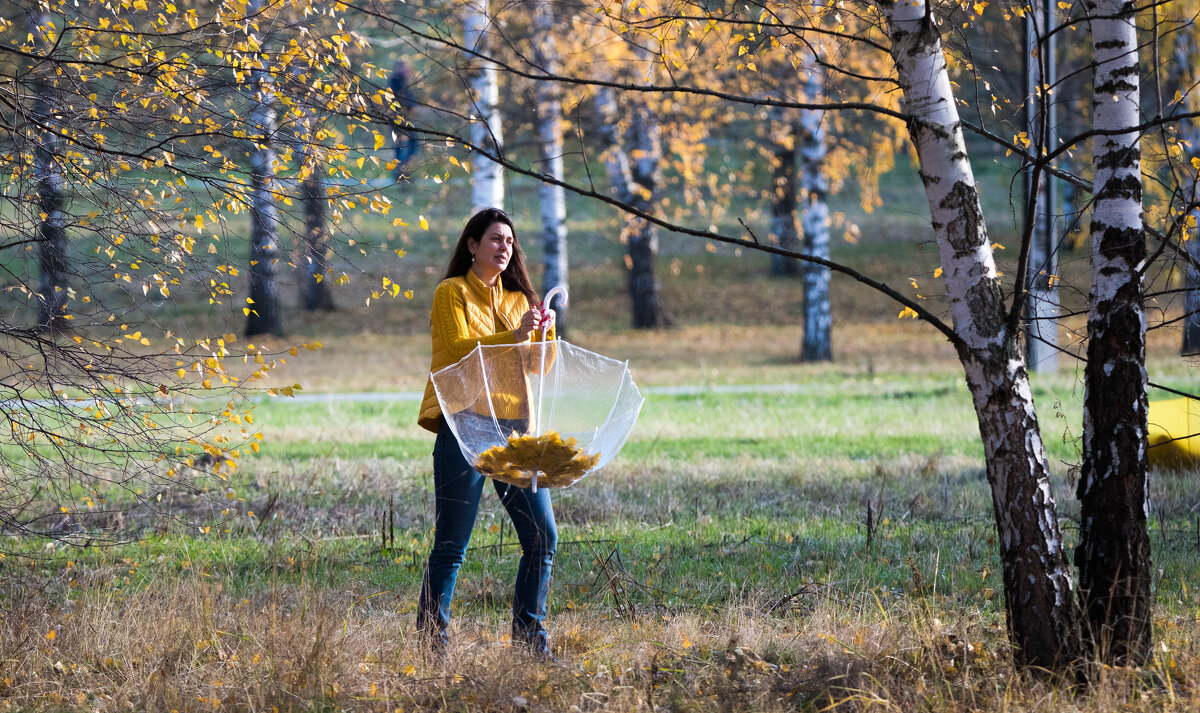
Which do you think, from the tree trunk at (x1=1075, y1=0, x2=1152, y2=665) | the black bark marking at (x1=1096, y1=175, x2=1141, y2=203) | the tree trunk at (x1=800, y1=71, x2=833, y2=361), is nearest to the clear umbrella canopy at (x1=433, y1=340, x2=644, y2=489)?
the tree trunk at (x1=1075, y1=0, x2=1152, y2=665)

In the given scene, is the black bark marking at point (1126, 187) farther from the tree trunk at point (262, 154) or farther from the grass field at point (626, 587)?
the tree trunk at point (262, 154)

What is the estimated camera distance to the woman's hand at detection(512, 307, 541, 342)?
375 cm

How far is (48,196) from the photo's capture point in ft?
13.9

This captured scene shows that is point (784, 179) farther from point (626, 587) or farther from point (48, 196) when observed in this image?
point (48, 196)

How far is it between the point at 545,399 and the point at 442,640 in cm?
102

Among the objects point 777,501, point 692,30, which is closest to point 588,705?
point 692,30

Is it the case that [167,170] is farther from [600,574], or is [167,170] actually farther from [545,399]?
[600,574]

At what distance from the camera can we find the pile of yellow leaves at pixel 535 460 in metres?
3.76

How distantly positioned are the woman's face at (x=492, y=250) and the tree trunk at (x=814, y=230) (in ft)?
40.8

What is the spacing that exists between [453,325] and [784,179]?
49.0 feet

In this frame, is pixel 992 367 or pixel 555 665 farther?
pixel 555 665

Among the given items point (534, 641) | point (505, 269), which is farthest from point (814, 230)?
point (534, 641)

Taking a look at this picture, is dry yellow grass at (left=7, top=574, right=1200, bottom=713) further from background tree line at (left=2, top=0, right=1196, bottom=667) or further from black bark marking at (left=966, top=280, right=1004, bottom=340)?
black bark marking at (left=966, top=280, right=1004, bottom=340)

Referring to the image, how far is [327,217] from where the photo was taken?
4.54m
